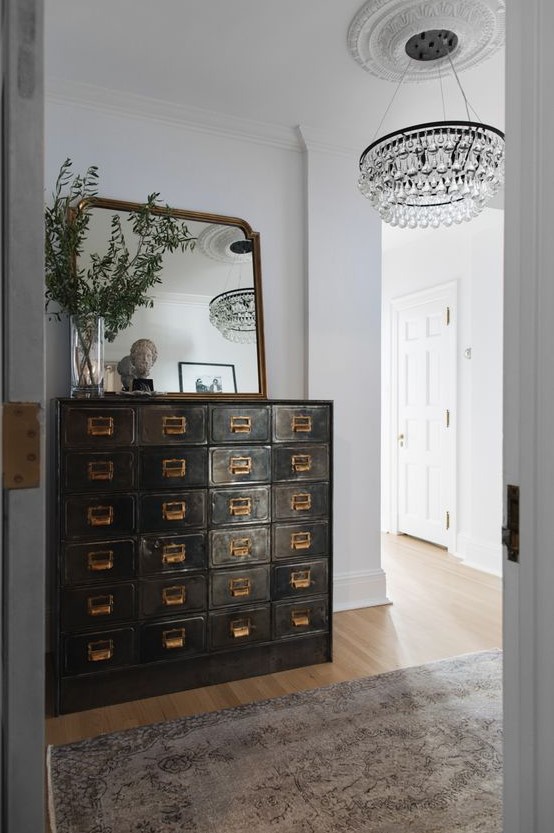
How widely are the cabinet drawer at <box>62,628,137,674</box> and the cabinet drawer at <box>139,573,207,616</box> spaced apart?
125 mm

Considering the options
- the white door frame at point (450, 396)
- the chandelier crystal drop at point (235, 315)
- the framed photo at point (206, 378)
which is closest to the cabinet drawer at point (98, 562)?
the framed photo at point (206, 378)

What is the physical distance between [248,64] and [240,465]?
1.84 m

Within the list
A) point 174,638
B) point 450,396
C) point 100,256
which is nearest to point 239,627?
point 174,638

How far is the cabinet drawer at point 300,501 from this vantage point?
263 centimetres

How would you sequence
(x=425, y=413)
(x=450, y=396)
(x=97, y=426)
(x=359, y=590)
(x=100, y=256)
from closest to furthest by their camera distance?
(x=97, y=426) < (x=100, y=256) < (x=359, y=590) < (x=450, y=396) < (x=425, y=413)

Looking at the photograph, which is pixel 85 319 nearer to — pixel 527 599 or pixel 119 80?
pixel 119 80

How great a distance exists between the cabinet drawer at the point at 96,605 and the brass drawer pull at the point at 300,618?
0.75 metres

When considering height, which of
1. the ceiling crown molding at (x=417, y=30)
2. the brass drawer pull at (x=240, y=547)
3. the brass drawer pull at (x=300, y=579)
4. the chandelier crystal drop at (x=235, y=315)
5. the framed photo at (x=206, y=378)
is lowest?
the brass drawer pull at (x=300, y=579)

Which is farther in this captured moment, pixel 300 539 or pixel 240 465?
pixel 300 539

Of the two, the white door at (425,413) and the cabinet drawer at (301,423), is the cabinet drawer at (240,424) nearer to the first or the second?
the cabinet drawer at (301,423)

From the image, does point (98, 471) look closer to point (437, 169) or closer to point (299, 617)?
point (299, 617)

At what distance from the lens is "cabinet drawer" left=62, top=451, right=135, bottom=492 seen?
2217 mm

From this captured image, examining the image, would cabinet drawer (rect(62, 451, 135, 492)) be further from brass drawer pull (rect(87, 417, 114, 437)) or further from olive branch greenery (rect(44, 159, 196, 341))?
olive branch greenery (rect(44, 159, 196, 341))

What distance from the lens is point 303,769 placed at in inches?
74.3
